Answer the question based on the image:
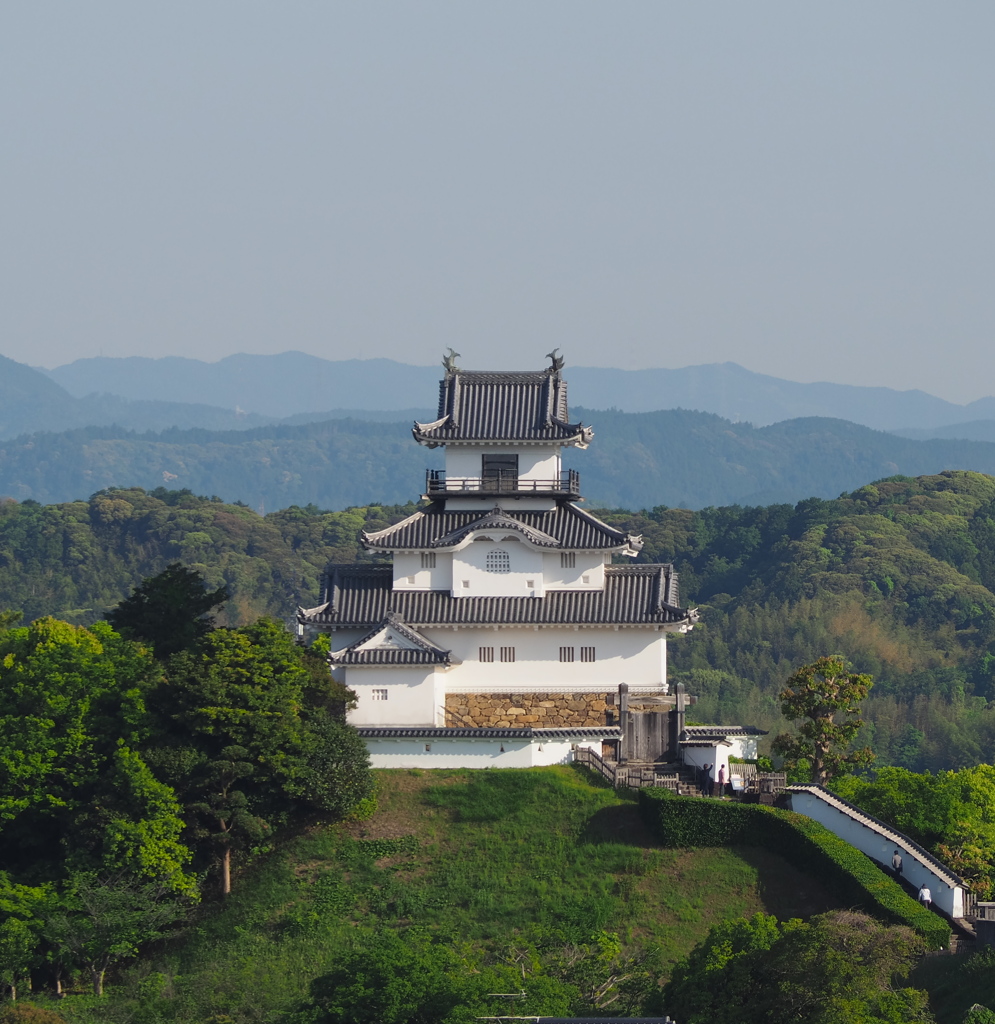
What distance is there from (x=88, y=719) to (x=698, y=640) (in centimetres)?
8323

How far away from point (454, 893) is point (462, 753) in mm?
4979

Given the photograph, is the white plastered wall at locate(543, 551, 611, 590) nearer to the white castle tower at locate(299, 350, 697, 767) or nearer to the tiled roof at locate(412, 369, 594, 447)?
the white castle tower at locate(299, 350, 697, 767)

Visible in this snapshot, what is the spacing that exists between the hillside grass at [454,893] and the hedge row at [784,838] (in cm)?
31

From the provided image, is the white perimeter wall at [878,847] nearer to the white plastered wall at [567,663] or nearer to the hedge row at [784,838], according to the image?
the hedge row at [784,838]

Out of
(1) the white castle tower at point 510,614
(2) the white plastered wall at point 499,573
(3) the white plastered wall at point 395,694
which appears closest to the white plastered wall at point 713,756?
(1) the white castle tower at point 510,614

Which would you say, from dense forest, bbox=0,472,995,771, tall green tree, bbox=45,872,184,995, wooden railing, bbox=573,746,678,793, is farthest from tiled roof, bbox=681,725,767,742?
dense forest, bbox=0,472,995,771

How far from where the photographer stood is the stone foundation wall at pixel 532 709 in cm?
4228

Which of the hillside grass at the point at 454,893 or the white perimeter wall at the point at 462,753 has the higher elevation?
the white perimeter wall at the point at 462,753

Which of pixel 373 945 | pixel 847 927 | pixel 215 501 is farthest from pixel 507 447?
pixel 215 501

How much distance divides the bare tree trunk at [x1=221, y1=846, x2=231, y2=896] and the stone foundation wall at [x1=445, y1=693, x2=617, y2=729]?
7801 millimetres

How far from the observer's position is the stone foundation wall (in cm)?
4228

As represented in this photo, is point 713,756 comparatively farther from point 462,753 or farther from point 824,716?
point 462,753

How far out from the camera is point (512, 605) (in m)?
42.8

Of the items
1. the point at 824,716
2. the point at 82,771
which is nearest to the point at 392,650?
the point at 82,771
